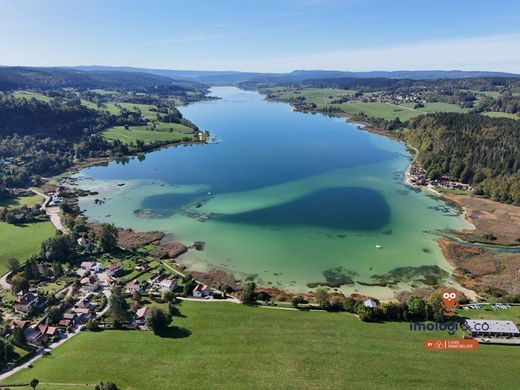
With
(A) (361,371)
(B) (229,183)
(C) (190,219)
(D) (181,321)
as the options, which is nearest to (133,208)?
(C) (190,219)

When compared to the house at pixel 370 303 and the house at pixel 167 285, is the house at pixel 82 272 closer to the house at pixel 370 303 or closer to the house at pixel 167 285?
the house at pixel 167 285

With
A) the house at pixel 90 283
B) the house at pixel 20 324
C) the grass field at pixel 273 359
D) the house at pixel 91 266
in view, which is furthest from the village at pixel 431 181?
the house at pixel 20 324

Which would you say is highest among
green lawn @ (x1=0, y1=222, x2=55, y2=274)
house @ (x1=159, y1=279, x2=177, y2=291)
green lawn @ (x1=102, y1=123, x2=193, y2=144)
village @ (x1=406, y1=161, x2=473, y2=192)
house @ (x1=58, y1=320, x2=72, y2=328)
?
green lawn @ (x1=102, y1=123, x2=193, y2=144)

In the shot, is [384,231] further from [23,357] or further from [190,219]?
[23,357]

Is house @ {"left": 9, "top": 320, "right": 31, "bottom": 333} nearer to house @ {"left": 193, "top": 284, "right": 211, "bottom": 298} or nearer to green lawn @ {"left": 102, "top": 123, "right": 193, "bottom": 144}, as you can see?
house @ {"left": 193, "top": 284, "right": 211, "bottom": 298}

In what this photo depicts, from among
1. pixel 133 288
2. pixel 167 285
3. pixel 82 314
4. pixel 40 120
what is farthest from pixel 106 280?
pixel 40 120

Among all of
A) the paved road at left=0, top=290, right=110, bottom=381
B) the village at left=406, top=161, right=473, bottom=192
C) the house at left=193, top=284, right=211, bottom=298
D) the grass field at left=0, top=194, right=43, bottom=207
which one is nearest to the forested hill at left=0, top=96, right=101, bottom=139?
the grass field at left=0, top=194, right=43, bottom=207

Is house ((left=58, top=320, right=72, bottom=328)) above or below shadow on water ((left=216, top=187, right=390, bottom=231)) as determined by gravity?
below
